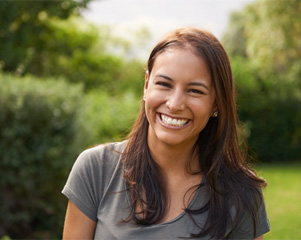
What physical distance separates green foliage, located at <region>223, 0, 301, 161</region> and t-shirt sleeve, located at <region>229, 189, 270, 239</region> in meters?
10.8

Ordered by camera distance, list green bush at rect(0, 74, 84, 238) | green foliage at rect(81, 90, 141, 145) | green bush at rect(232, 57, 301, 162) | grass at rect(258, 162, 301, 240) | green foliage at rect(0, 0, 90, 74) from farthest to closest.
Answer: green bush at rect(232, 57, 301, 162) < green foliage at rect(0, 0, 90, 74) < grass at rect(258, 162, 301, 240) < green foliage at rect(81, 90, 141, 145) < green bush at rect(0, 74, 84, 238)

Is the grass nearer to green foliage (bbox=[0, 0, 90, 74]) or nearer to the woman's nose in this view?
the woman's nose

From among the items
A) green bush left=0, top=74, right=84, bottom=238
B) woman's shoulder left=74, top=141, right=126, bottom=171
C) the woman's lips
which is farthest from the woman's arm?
green bush left=0, top=74, right=84, bottom=238

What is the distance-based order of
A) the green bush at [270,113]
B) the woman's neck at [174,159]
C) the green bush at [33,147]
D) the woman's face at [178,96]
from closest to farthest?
the woman's face at [178,96], the woman's neck at [174,159], the green bush at [33,147], the green bush at [270,113]

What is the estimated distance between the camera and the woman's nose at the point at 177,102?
6.68 feet

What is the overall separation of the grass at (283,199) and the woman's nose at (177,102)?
11.4 ft

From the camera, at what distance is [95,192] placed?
2.16 meters

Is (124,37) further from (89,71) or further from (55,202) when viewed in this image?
(55,202)

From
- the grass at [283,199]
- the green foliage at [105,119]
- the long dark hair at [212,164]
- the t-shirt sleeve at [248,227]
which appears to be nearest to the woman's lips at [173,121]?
the long dark hair at [212,164]

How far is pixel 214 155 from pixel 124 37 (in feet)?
75.5

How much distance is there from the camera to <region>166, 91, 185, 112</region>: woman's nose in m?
2.04

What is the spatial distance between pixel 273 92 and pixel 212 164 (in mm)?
12039

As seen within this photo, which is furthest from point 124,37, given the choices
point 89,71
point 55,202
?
point 55,202

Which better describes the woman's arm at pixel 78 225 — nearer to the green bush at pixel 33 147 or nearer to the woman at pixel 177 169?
the woman at pixel 177 169
